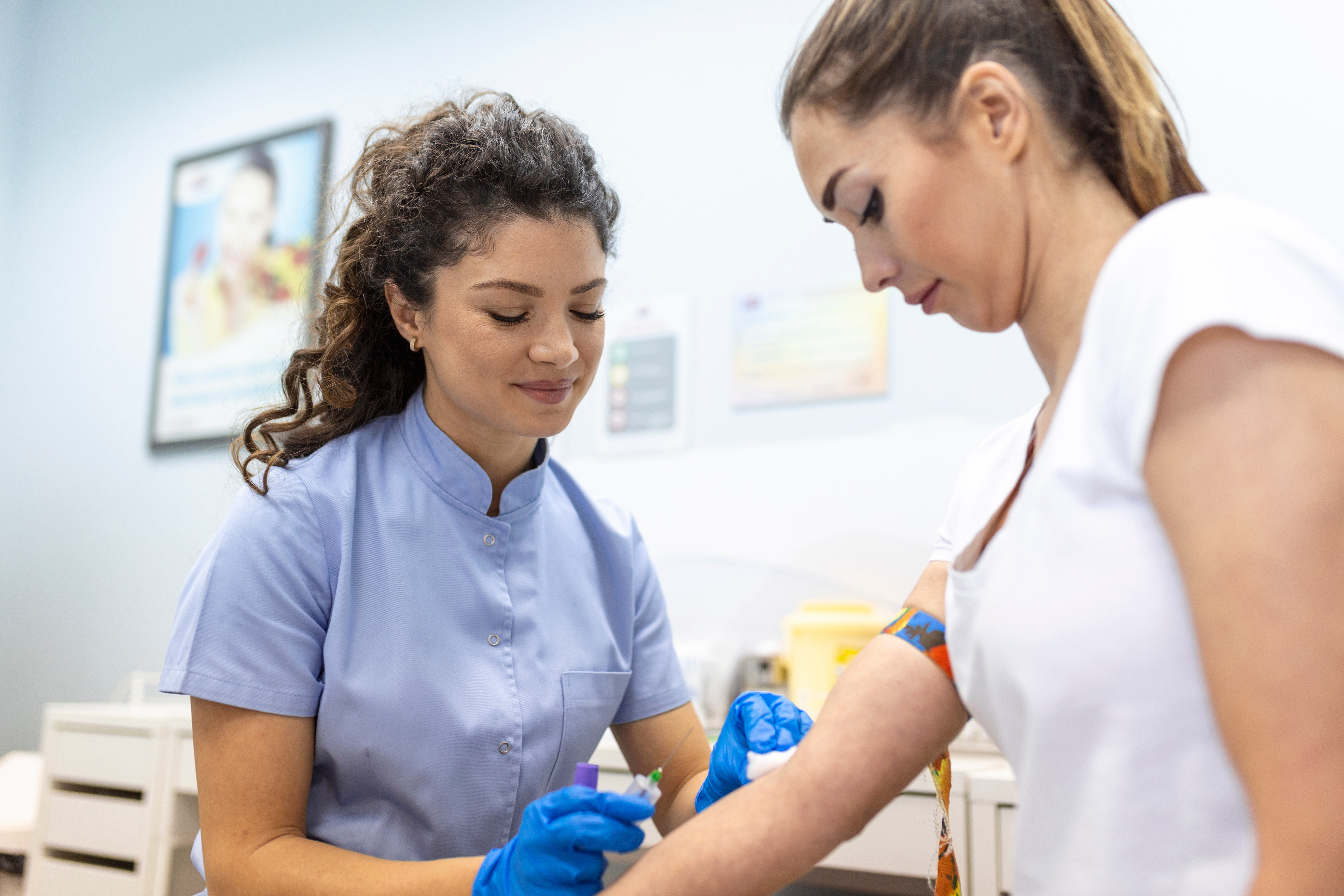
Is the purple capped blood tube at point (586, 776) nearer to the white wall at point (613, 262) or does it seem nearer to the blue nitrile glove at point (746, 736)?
the blue nitrile glove at point (746, 736)

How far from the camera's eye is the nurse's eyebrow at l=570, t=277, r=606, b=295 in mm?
1219

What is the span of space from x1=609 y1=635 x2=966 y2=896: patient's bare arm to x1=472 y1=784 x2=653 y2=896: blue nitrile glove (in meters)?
0.03

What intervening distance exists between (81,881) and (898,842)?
183 cm

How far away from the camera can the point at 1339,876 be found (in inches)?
20.1

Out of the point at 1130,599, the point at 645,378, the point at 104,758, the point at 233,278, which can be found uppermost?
the point at 233,278

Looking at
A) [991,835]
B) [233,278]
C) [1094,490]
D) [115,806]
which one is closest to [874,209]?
[1094,490]

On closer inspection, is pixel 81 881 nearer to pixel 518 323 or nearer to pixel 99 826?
pixel 99 826

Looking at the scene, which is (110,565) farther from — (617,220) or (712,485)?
(617,220)

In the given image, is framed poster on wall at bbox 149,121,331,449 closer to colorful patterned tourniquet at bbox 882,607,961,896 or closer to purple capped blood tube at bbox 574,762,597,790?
purple capped blood tube at bbox 574,762,597,790

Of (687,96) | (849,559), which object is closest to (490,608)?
(849,559)

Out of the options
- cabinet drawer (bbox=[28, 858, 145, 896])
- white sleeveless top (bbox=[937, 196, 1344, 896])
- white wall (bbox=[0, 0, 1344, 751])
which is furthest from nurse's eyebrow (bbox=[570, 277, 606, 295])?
cabinet drawer (bbox=[28, 858, 145, 896])

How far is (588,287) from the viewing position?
123 centimetres

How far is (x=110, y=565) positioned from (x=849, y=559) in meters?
2.38

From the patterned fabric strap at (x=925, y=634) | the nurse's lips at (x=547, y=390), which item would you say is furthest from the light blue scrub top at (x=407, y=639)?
the patterned fabric strap at (x=925, y=634)
